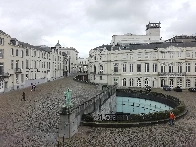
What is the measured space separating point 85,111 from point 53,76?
60.3m

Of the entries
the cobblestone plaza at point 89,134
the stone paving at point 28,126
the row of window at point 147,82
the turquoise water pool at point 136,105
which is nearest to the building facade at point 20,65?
the stone paving at point 28,126

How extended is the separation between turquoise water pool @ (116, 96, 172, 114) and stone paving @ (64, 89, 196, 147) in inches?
665

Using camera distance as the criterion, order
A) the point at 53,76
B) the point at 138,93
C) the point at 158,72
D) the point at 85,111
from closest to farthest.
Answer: the point at 85,111 < the point at 138,93 < the point at 158,72 < the point at 53,76

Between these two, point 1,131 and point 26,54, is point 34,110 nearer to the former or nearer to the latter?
point 1,131

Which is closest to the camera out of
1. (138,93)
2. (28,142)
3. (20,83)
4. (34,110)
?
(28,142)

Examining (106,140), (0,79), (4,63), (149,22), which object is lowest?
(106,140)

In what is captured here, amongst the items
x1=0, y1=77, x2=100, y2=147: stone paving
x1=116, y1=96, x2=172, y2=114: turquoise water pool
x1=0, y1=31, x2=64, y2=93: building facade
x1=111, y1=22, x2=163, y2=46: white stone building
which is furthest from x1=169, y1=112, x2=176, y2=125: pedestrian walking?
x1=111, y1=22, x2=163, y2=46: white stone building

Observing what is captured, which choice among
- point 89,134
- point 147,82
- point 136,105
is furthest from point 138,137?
point 147,82

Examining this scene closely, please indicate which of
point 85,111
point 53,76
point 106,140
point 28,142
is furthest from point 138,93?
point 53,76

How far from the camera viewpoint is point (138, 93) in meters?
42.1

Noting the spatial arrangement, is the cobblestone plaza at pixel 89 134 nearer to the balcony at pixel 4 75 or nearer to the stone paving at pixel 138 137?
the stone paving at pixel 138 137

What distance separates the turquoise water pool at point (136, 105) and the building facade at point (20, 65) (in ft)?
75.7

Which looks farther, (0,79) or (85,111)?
(0,79)

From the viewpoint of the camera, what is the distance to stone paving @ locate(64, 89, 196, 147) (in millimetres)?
15938
